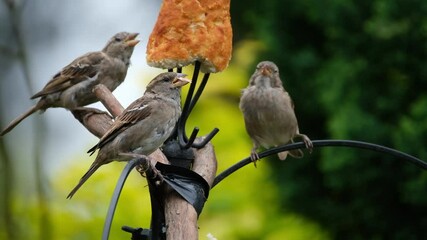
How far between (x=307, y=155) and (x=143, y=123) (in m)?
2.69

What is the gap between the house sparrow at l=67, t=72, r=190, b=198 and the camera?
3.77 metres

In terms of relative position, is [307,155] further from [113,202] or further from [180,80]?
[113,202]

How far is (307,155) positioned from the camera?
251 inches

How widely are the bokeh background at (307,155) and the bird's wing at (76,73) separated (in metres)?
0.44

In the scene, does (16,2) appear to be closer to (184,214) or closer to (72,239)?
(72,239)

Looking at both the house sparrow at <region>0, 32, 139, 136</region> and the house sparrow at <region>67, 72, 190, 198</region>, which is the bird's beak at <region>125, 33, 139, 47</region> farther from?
the house sparrow at <region>67, 72, 190, 198</region>

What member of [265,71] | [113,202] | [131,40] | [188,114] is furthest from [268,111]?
[113,202]

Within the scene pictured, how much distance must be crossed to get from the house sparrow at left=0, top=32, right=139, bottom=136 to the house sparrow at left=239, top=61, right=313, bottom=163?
913 millimetres

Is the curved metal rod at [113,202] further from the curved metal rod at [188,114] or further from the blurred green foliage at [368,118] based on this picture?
the blurred green foliage at [368,118]

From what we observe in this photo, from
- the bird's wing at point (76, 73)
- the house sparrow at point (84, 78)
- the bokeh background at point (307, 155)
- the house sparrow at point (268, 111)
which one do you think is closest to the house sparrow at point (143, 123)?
the house sparrow at point (268, 111)

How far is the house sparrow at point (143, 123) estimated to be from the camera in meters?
3.77

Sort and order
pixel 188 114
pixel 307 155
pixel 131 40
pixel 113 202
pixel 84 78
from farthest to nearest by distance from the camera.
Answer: pixel 307 155, pixel 131 40, pixel 84 78, pixel 188 114, pixel 113 202

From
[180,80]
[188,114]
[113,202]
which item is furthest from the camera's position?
[180,80]

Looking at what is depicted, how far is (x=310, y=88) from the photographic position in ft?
21.1
